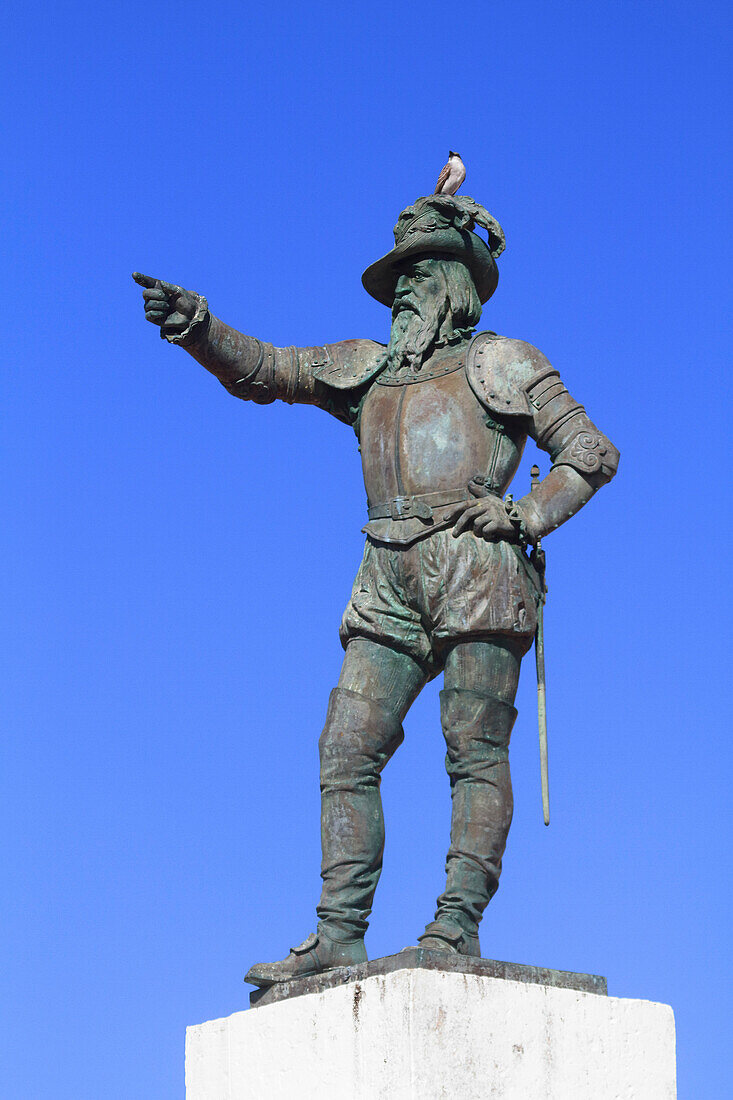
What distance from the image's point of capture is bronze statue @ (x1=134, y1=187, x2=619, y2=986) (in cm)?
741

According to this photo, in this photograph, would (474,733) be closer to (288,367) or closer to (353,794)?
(353,794)

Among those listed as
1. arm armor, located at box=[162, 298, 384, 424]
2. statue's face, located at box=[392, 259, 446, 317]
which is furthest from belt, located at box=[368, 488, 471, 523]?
statue's face, located at box=[392, 259, 446, 317]

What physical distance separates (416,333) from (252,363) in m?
0.77

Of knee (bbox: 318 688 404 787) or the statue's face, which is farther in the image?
the statue's face

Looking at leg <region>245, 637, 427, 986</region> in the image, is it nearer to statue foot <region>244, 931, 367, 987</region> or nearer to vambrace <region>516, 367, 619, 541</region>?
statue foot <region>244, 931, 367, 987</region>

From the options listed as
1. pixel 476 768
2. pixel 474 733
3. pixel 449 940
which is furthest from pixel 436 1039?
pixel 474 733

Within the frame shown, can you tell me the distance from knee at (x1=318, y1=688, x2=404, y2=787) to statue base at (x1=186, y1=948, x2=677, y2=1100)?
2.87 feet

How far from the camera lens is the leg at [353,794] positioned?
735cm

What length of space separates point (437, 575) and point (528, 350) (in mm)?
1097

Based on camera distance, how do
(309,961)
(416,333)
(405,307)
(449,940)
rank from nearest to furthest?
(449,940), (309,961), (416,333), (405,307)

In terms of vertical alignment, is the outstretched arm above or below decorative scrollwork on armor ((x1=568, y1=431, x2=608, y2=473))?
above

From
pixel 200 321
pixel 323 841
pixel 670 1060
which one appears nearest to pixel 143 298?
pixel 200 321

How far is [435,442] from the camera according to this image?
7.72 metres

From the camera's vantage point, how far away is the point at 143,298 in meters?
7.98
